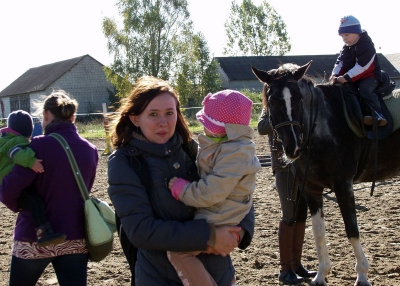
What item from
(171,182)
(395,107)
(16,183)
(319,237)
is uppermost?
(395,107)

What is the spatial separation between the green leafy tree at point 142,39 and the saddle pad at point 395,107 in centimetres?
3802

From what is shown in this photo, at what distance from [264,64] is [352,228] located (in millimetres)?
47537

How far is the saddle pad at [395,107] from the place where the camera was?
5.56 meters

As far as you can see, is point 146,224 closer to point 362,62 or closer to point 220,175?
point 220,175

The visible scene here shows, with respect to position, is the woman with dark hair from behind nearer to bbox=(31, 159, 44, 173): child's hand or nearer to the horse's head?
bbox=(31, 159, 44, 173): child's hand

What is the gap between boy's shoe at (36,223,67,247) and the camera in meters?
3.10

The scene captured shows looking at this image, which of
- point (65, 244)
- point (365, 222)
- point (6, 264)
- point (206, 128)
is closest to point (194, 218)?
point (206, 128)

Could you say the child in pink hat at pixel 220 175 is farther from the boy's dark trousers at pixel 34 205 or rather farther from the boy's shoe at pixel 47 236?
the boy's dark trousers at pixel 34 205

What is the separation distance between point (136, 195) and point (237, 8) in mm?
62200

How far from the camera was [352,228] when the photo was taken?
493 cm

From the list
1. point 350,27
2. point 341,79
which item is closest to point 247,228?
point 341,79

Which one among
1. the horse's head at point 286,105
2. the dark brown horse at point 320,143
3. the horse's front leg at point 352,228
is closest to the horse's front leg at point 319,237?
the dark brown horse at point 320,143

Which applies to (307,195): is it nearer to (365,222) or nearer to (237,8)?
(365,222)

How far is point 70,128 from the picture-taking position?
346 cm
